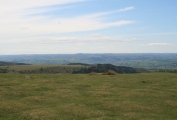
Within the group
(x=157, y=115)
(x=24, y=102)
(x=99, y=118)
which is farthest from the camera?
(x=24, y=102)

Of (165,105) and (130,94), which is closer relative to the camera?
(165,105)

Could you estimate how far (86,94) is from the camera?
35875mm

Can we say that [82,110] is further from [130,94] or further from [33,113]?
[130,94]

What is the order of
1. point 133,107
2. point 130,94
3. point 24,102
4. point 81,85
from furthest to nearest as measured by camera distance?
point 81,85 → point 130,94 → point 24,102 → point 133,107

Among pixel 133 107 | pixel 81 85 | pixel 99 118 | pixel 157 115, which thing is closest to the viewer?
pixel 99 118

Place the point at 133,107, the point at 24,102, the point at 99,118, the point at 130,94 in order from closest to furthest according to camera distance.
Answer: the point at 99,118, the point at 133,107, the point at 24,102, the point at 130,94

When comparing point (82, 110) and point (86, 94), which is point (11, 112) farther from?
point (86, 94)

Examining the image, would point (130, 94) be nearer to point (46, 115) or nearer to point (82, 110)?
point (82, 110)

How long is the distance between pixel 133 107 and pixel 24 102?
1312 cm

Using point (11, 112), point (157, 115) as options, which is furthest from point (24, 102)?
point (157, 115)

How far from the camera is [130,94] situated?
35.5 metres

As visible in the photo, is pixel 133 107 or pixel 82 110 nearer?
pixel 82 110

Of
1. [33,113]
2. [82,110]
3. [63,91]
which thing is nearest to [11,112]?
[33,113]

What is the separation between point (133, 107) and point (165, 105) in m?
4.46
